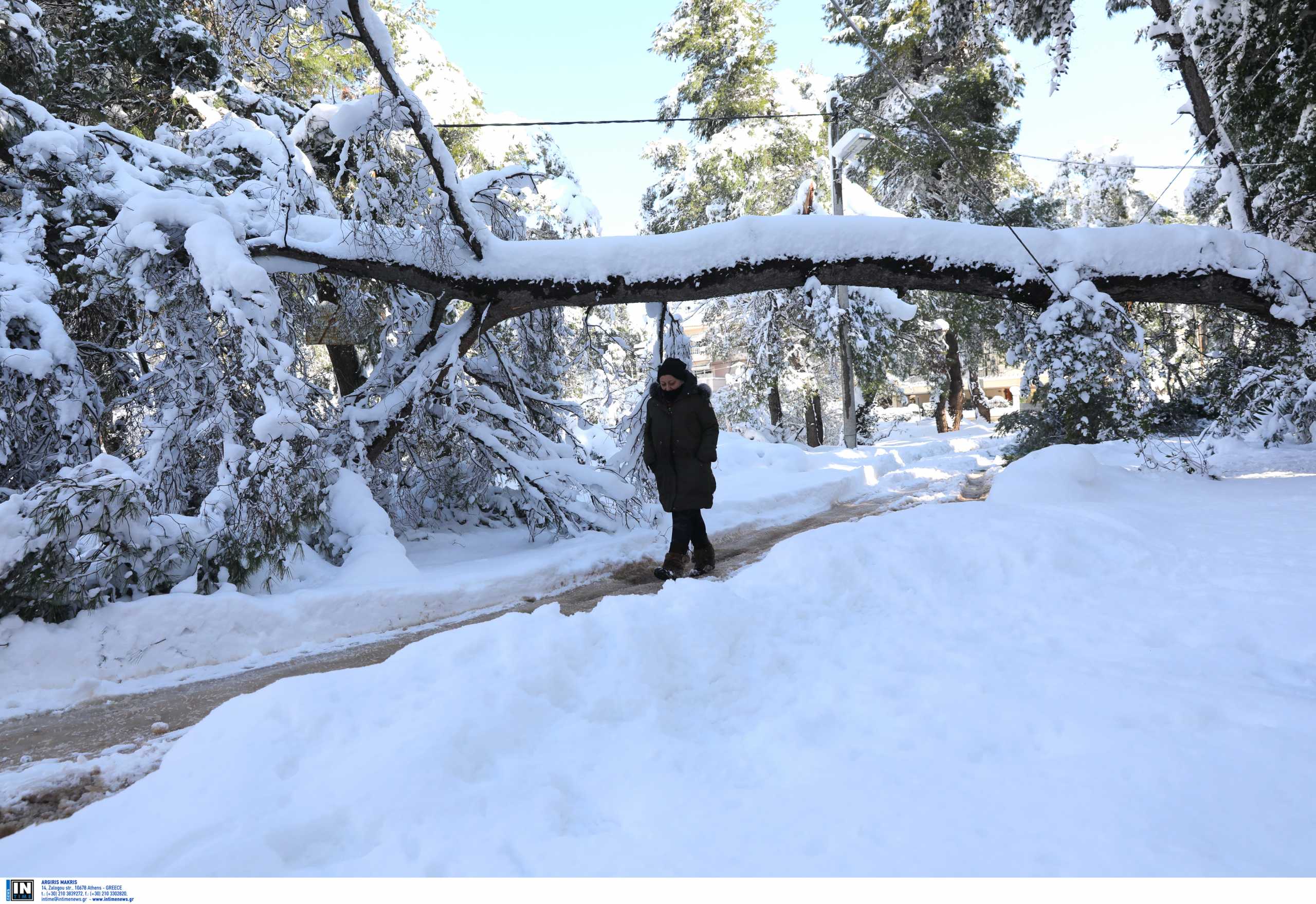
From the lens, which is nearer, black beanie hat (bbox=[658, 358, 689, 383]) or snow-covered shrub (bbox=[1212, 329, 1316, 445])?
black beanie hat (bbox=[658, 358, 689, 383])

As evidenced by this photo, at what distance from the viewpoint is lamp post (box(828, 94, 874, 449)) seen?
13805 mm

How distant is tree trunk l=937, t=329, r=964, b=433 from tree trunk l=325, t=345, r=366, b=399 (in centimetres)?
1833

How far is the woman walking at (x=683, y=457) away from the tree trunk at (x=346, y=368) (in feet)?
18.9

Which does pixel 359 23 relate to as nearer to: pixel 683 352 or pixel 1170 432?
pixel 683 352

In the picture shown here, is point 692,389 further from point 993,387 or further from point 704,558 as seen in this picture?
point 993,387

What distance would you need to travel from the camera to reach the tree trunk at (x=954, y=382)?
23750 mm

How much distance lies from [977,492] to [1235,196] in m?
5.59

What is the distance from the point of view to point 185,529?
16.3 feet

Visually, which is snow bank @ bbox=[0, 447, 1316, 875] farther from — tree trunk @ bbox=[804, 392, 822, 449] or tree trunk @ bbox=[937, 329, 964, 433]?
tree trunk @ bbox=[937, 329, 964, 433]

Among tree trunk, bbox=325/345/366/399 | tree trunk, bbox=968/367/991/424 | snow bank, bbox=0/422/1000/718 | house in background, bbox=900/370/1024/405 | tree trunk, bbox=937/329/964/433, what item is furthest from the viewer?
house in background, bbox=900/370/1024/405

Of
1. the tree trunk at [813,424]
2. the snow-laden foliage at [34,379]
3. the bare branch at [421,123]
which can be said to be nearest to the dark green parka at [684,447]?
the bare branch at [421,123]

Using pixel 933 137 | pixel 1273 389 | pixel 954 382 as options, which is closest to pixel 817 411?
pixel 954 382

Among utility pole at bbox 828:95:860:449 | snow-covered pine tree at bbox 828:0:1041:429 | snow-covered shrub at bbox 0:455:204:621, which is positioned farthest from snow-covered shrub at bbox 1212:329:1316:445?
snow-covered shrub at bbox 0:455:204:621

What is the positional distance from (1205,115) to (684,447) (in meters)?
9.78
